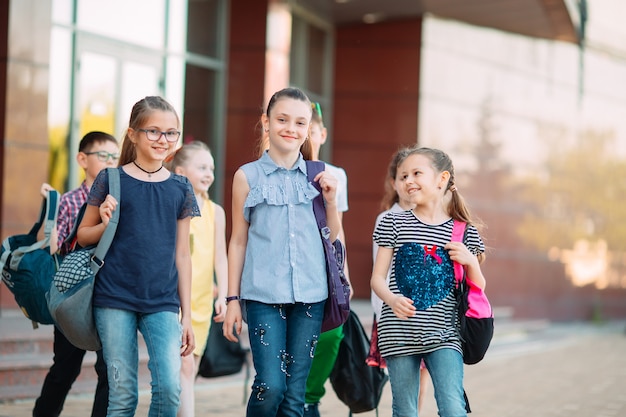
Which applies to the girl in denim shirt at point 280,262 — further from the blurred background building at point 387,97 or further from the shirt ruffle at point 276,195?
the blurred background building at point 387,97

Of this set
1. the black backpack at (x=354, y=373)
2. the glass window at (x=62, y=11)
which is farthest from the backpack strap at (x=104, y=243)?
the glass window at (x=62, y=11)

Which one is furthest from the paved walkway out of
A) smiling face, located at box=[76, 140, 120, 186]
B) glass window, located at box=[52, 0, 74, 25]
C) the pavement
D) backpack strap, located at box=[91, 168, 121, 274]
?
glass window, located at box=[52, 0, 74, 25]

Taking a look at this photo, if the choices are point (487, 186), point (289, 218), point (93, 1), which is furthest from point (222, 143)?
point (289, 218)

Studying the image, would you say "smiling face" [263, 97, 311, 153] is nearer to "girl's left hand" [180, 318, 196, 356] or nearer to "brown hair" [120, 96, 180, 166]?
"brown hair" [120, 96, 180, 166]

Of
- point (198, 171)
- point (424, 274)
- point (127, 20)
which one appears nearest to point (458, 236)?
point (424, 274)

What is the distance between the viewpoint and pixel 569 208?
2048 cm

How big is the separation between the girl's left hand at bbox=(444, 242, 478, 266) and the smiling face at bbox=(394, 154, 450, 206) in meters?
0.27

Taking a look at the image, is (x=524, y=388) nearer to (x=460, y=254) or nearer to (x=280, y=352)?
(x=460, y=254)

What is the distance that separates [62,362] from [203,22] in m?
8.57

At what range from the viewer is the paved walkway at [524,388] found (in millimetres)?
7660

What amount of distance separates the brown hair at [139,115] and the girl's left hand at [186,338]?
2.63ft

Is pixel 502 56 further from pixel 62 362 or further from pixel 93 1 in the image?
pixel 62 362

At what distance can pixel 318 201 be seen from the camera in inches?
181

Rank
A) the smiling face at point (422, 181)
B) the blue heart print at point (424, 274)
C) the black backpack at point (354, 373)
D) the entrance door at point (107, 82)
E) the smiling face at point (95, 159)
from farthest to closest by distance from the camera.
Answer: the entrance door at point (107, 82) < the black backpack at point (354, 373) < the smiling face at point (95, 159) < the smiling face at point (422, 181) < the blue heart print at point (424, 274)
